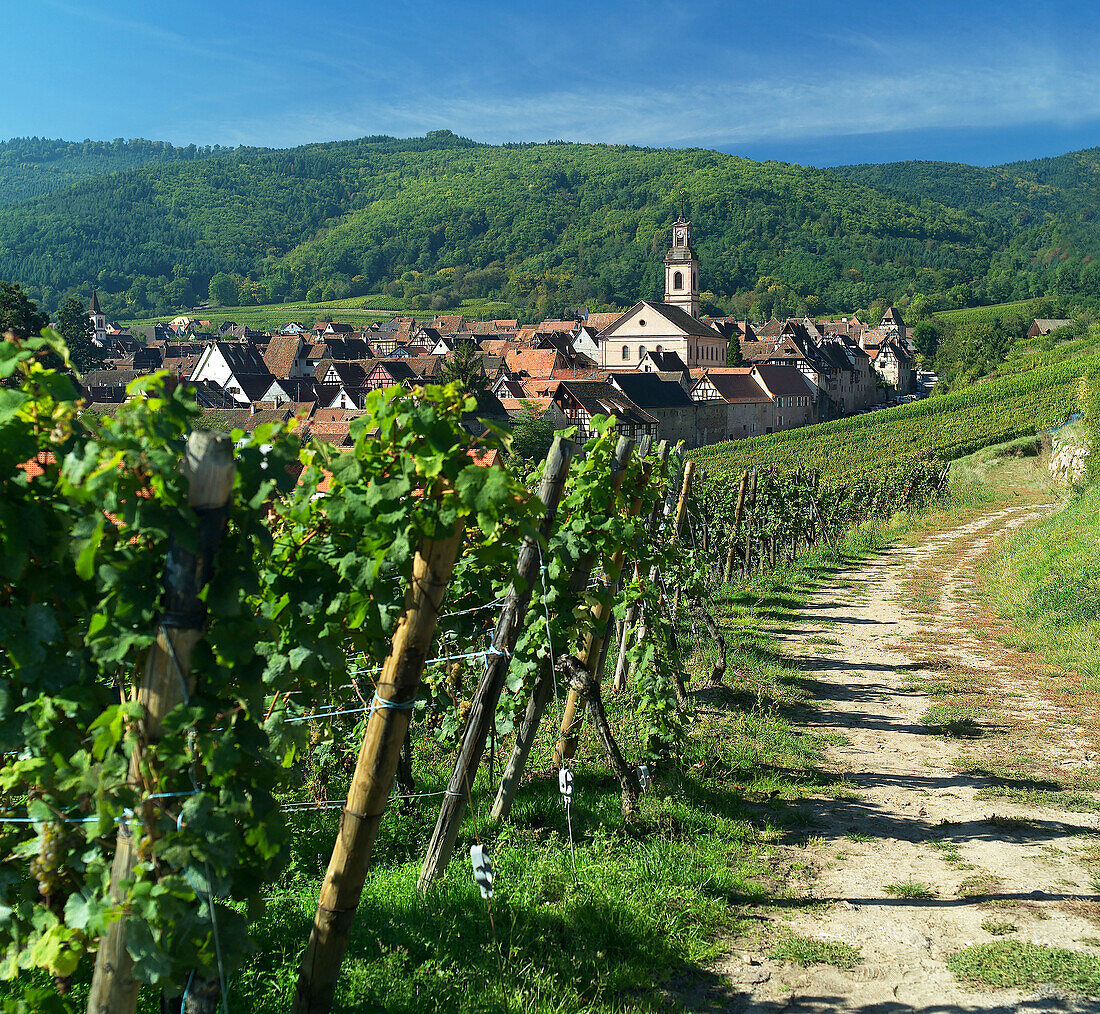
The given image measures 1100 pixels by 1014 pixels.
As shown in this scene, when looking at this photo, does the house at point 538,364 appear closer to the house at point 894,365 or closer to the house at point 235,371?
the house at point 235,371

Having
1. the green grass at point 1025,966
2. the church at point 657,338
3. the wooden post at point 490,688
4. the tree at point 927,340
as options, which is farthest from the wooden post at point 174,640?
the tree at point 927,340

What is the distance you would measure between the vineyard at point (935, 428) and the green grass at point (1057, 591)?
23014mm

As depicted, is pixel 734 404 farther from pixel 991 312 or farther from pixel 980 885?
pixel 991 312

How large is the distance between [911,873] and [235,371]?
79.4 metres

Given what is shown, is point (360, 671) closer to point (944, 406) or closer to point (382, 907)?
point (382, 907)

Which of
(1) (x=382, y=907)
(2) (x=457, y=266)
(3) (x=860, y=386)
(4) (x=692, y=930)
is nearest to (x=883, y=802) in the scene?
(4) (x=692, y=930)

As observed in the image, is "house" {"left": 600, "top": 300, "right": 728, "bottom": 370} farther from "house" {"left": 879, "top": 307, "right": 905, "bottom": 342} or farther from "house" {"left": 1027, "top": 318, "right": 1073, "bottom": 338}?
"house" {"left": 879, "top": 307, "right": 905, "bottom": 342}

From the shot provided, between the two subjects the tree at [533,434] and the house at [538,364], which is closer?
the tree at [533,434]

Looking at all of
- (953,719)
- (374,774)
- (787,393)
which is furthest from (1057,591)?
(787,393)

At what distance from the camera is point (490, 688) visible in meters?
4.57

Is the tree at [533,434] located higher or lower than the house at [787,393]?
lower

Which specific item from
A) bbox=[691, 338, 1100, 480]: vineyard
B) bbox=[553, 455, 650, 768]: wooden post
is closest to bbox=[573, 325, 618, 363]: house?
bbox=[691, 338, 1100, 480]: vineyard

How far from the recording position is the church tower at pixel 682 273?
4230 inches

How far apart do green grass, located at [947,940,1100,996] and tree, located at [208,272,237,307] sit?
19420 cm
